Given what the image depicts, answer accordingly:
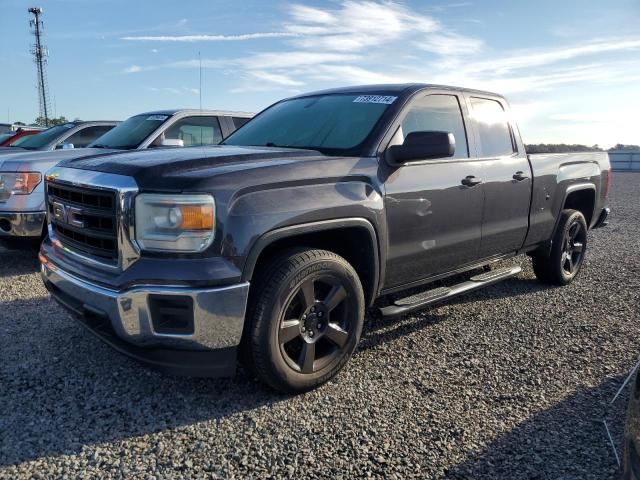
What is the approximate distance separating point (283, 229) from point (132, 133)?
4.77 meters

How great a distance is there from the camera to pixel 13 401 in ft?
10.1

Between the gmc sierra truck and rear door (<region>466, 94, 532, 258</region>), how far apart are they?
2.58 m

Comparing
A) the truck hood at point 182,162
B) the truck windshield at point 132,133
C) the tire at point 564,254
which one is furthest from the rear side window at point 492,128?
the truck windshield at point 132,133

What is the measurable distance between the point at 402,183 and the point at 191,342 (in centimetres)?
172

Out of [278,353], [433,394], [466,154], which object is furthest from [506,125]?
[278,353]

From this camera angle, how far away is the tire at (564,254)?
560cm

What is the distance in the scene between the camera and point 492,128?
189 inches

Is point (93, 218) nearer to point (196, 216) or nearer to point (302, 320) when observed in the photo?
point (196, 216)

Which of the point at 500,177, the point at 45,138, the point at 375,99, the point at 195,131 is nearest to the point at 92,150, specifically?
the point at 195,131

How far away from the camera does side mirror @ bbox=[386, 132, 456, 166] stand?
337cm

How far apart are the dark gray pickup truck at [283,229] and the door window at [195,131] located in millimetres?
2770

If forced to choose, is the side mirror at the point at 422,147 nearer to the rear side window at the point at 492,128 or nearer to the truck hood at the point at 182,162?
the truck hood at the point at 182,162

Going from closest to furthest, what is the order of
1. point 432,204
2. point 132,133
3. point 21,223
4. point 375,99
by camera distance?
point 432,204
point 375,99
point 21,223
point 132,133

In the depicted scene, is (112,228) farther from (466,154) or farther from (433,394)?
(466,154)
